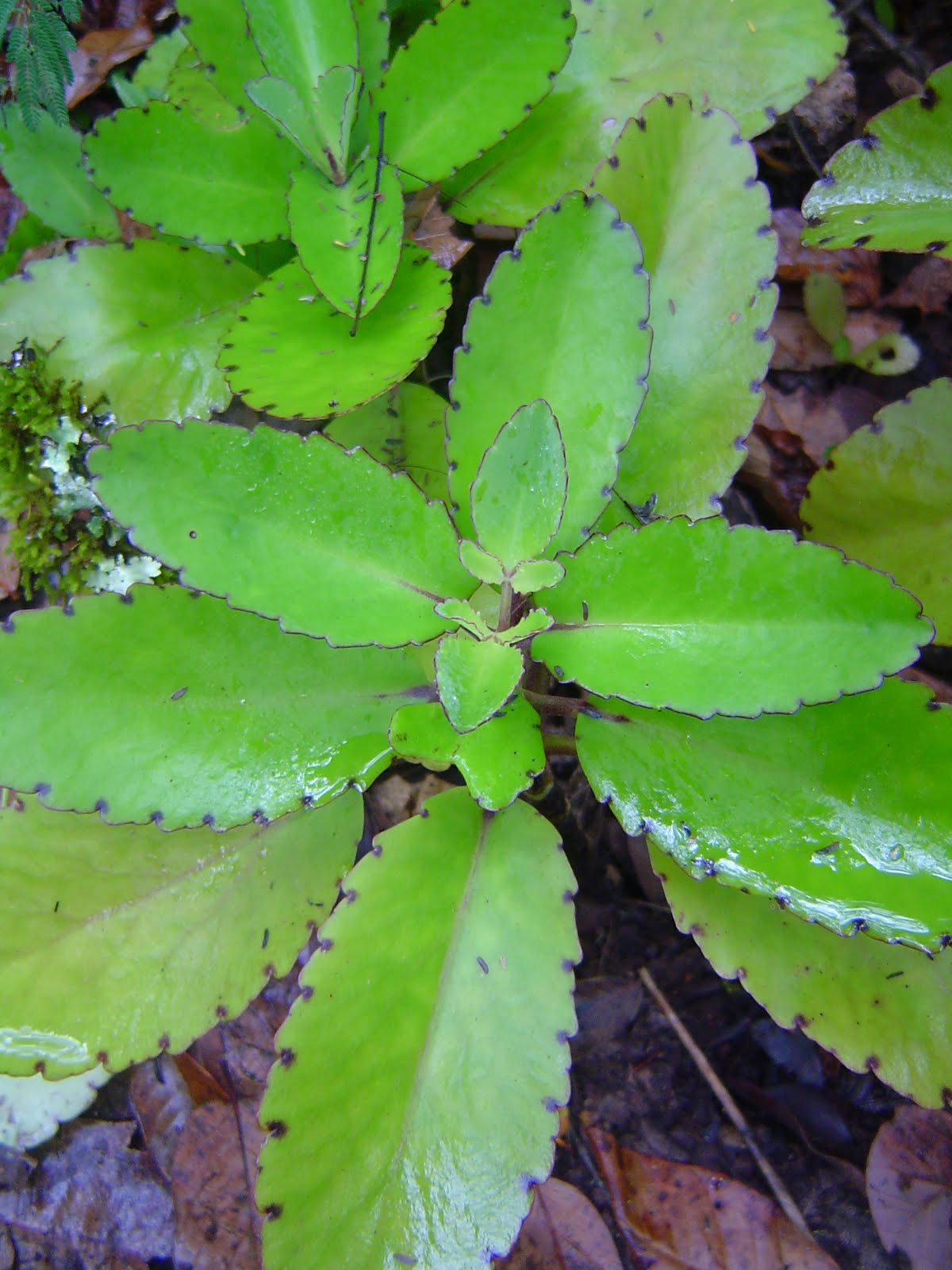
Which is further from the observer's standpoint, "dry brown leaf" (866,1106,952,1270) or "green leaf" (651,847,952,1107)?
"dry brown leaf" (866,1106,952,1270)

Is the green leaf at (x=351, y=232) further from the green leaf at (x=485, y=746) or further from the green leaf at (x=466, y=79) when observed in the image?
the green leaf at (x=485, y=746)

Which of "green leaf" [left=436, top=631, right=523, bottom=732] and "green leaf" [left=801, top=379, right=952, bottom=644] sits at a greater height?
"green leaf" [left=436, top=631, right=523, bottom=732]

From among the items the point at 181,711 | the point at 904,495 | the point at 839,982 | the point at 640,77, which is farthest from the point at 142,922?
the point at 640,77

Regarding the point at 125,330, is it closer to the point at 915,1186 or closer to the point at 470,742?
the point at 470,742

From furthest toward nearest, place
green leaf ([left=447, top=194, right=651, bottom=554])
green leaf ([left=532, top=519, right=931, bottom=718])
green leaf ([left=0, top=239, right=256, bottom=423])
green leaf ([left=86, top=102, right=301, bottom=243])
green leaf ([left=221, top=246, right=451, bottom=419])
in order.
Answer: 1. green leaf ([left=0, top=239, right=256, bottom=423])
2. green leaf ([left=86, top=102, right=301, bottom=243])
3. green leaf ([left=221, top=246, right=451, bottom=419])
4. green leaf ([left=447, top=194, right=651, bottom=554])
5. green leaf ([left=532, top=519, right=931, bottom=718])

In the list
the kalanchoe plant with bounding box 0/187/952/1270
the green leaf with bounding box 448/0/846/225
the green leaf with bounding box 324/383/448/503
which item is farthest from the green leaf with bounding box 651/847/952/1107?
the green leaf with bounding box 448/0/846/225

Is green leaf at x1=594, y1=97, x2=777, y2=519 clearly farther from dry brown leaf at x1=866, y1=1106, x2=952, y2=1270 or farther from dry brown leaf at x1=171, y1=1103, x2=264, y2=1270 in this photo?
dry brown leaf at x1=171, y1=1103, x2=264, y2=1270

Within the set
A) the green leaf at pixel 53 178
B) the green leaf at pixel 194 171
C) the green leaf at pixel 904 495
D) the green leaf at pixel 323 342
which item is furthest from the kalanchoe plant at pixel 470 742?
the green leaf at pixel 53 178
